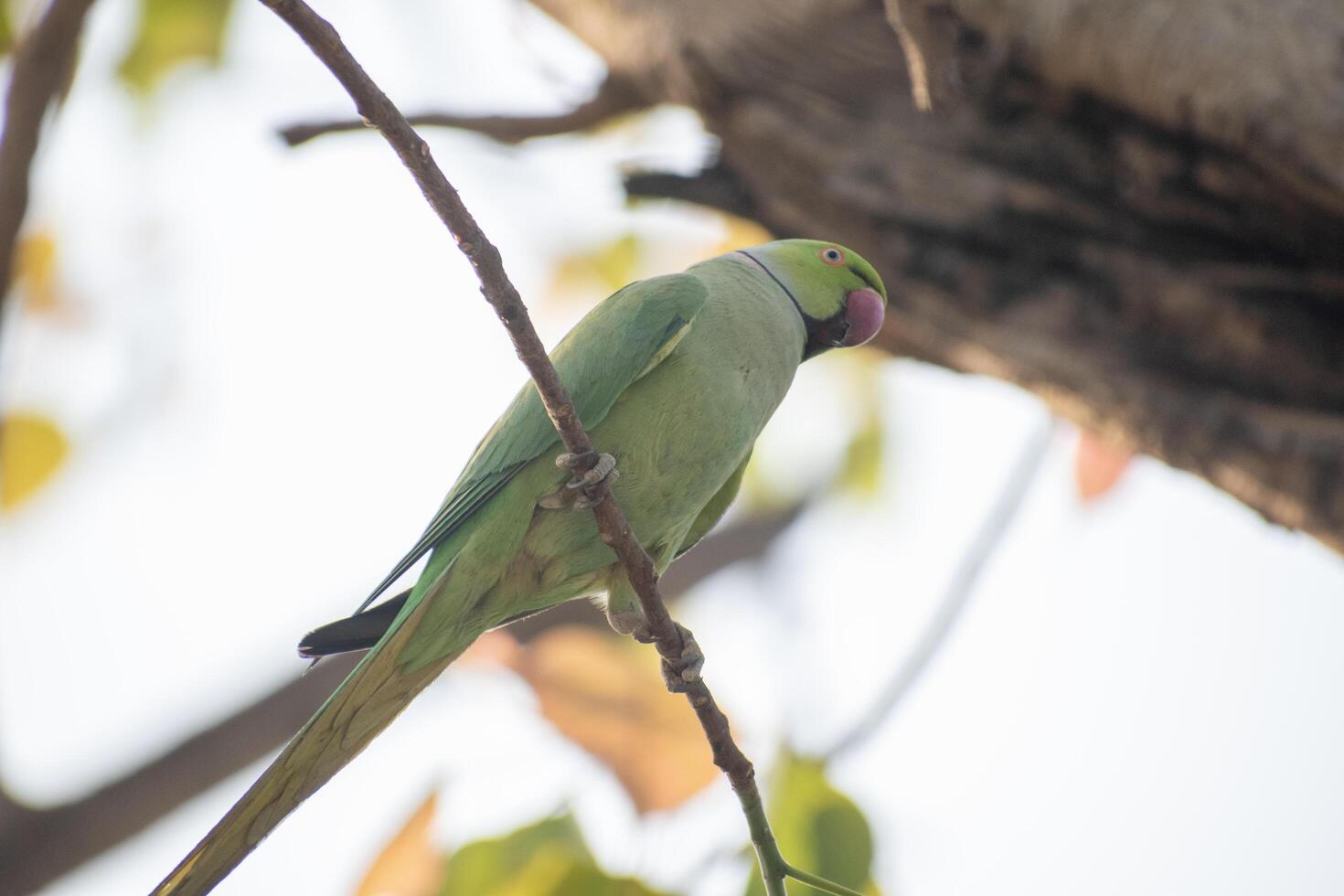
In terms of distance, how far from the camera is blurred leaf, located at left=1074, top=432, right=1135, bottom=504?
12.7ft

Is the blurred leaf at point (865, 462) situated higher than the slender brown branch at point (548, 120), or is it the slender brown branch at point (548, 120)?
the slender brown branch at point (548, 120)

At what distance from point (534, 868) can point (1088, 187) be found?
6.71 feet

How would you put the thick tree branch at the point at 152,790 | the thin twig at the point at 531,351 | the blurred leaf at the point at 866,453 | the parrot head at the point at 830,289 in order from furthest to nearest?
the blurred leaf at the point at 866,453
the parrot head at the point at 830,289
the thick tree branch at the point at 152,790
the thin twig at the point at 531,351

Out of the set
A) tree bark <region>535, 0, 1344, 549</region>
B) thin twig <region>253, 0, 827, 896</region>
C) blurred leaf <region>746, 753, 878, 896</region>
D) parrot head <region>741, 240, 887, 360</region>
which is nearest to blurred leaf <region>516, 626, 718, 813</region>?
blurred leaf <region>746, 753, 878, 896</region>

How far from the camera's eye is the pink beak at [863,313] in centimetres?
308

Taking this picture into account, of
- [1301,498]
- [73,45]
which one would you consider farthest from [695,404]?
[73,45]

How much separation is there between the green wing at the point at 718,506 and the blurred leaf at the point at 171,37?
2.77 meters

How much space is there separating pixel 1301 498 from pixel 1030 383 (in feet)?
2.29

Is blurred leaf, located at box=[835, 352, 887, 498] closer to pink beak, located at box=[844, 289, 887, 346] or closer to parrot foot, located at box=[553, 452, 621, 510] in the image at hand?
pink beak, located at box=[844, 289, 887, 346]

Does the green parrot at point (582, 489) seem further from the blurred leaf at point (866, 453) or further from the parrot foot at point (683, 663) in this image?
the blurred leaf at point (866, 453)

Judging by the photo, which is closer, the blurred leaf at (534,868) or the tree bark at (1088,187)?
the blurred leaf at (534,868)

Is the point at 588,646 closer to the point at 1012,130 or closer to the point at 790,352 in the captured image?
the point at 790,352

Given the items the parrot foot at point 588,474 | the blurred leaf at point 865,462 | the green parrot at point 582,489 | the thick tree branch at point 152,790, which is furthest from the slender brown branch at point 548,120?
the blurred leaf at point 865,462

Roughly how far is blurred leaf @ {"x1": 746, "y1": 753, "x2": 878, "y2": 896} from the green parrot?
35 cm
